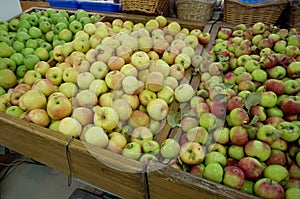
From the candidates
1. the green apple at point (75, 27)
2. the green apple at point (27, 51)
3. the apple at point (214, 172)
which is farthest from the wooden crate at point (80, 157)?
the green apple at point (75, 27)

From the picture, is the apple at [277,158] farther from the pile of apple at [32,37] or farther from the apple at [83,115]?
the pile of apple at [32,37]

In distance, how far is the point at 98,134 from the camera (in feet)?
3.33

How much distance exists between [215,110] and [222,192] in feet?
1.25

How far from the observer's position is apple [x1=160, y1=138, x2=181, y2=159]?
992 mm

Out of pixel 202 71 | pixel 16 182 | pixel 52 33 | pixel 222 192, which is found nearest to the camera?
pixel 222 192

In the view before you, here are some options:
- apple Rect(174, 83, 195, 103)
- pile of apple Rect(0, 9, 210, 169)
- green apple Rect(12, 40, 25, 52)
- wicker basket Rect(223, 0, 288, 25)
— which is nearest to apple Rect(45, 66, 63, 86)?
pile of apple Rect(0, 9, 210, 169)

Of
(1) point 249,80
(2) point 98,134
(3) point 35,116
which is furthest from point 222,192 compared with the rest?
(3) point 35,116

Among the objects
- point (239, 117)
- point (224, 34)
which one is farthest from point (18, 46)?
point (239, 117)

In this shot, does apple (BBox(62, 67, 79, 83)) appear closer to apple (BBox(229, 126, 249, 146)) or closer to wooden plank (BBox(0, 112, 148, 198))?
wooden plank (BBox(0, 112, 148, 198))

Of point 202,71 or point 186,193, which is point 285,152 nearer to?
point 186,193

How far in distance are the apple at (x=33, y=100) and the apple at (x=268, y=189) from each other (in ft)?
3.03

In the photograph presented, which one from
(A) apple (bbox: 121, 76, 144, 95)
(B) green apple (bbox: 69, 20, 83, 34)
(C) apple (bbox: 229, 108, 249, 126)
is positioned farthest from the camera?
(B) green apple (bbox: 69, 20, 83, 34)

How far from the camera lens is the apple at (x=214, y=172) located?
2.93 ft

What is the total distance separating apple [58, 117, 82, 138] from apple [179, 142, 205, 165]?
1.37 feet
